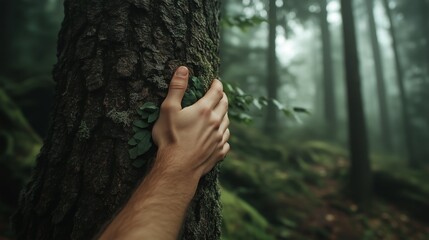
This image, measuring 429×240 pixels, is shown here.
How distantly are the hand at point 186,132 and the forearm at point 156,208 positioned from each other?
5 cm

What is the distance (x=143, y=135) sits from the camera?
1428 millimetres

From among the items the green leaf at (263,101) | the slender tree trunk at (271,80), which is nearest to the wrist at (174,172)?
the green leaf at (263,101)

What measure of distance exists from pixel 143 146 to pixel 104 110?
0.88ft

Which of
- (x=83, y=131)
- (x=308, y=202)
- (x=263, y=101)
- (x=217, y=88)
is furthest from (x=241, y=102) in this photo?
(x=308, y=202)

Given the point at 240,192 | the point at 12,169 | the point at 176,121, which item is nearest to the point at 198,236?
the point at 176,121

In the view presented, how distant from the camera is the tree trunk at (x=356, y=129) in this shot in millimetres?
8219

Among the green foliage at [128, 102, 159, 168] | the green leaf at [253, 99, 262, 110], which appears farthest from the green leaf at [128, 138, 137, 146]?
the green leaf at [253, 99, 262, 110]

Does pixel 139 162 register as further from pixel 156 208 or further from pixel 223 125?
pixel 223 125

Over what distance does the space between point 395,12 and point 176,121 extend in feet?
81.2

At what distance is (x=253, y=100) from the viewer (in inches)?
92.4

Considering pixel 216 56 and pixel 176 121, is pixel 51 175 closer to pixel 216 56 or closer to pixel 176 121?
pixel 176 121

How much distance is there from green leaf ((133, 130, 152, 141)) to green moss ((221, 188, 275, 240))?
2.93 meters

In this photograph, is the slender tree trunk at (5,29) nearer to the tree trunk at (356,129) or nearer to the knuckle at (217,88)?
the tree trunk at (356,129)

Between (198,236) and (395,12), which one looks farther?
(395,12)
